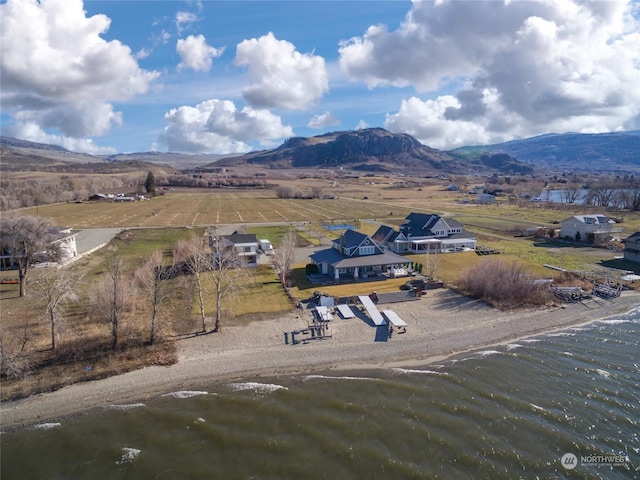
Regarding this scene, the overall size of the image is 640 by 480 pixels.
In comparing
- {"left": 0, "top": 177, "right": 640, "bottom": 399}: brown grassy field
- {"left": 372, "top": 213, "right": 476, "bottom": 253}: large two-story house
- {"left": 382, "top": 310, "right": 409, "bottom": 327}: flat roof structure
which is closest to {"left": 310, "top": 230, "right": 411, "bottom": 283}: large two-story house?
{"left": 0, "top": 177, "right": 640, "bottom": 399}: brown grassy field

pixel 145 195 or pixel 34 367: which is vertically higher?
pixel 145 195

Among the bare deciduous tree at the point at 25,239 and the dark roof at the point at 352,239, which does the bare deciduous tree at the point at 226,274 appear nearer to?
the dark roof at the point at 352,239

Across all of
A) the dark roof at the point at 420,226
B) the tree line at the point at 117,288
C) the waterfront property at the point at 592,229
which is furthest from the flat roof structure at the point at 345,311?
the waterfront property at the point at 592,229

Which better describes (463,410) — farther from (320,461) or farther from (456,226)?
(456,226)

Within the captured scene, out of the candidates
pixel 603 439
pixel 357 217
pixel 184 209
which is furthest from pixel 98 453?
pixel 184 209

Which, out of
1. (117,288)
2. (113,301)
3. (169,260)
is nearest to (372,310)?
(117,288)
